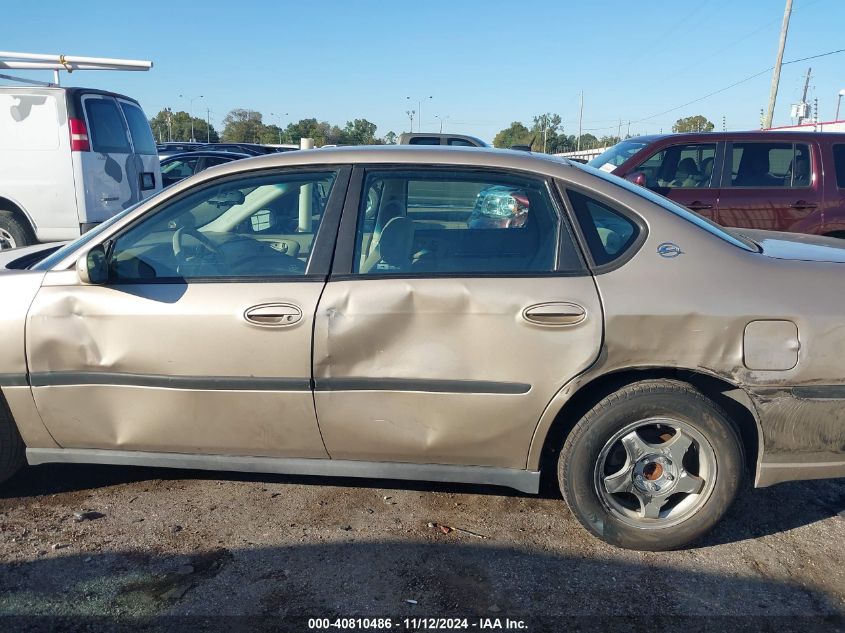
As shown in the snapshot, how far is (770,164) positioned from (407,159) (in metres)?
5.39

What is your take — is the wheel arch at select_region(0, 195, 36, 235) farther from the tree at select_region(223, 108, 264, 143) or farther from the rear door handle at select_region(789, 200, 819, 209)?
the tree at select_region(223, 108, 264, 143)

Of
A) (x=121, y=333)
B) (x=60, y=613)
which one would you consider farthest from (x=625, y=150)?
(x=60, y=613)

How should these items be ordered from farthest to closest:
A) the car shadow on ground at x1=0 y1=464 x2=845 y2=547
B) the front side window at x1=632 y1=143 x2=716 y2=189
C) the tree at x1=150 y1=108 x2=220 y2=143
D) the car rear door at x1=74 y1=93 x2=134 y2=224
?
the tree at x1=150 y1=108 x2=220 y2=143
the car rear door at x1=74 y1=93 x2=134 y2=224
the front side window at x1=632 y1=143 x2=716 y2=189
the car shadow on ground at x1=0 y1=464 x2=845 y2=547

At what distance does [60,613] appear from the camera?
2.53m

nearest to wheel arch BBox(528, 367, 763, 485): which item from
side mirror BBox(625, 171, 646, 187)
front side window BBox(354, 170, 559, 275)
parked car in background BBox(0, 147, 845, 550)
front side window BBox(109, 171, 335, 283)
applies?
parked car in background BBox(0, 147, 845, 550)

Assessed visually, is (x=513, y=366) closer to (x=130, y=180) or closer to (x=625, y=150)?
(x=625, y=150)

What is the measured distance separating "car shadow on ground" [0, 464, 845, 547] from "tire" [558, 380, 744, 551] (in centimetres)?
41

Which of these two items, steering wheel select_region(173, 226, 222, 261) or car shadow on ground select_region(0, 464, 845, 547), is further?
car shadow on ground select_region(0, 464, 845, 547)

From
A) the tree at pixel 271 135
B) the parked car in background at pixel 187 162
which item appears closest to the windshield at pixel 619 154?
the parked car in background at pixel 187 162

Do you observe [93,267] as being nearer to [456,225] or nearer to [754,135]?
[456,225]

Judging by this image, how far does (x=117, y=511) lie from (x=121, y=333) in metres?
0.91

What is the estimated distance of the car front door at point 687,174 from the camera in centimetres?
700

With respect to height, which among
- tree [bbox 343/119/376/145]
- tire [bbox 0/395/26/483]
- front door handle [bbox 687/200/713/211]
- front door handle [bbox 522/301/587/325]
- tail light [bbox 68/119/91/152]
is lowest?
tire [bbox 0/395/26/483]

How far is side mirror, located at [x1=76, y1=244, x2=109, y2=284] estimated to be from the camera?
2.99m
